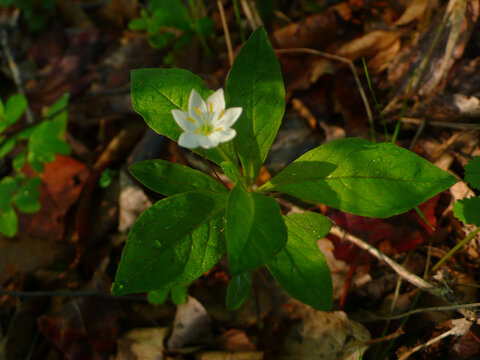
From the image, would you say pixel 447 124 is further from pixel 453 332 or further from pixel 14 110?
pixel 14 110

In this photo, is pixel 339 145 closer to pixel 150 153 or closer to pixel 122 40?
pixel 150 153

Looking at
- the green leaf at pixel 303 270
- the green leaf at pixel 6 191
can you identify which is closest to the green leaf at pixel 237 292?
the green leaf at pixel 303 270

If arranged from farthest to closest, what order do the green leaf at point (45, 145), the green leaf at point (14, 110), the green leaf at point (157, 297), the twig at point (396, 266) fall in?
the green leaf at point (14, 110)
the green leaf at point (45, 145)
the green leaf at point (157, 297)
the twig at point (396, 266)

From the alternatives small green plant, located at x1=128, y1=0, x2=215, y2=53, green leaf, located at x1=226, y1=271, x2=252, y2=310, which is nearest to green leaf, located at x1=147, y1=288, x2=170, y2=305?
green leaf, located at x1=226, y1=271, x2=252, y2=310

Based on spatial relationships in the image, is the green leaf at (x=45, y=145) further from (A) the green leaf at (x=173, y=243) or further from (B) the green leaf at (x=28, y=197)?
(A) the green leaf at (x=173, y=243)

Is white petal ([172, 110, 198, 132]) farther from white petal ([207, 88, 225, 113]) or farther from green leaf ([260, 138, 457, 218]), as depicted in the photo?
green leaf ([260, 138, 457, 218])

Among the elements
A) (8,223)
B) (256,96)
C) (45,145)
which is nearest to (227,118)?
(256,96)
